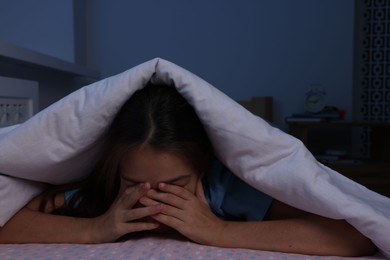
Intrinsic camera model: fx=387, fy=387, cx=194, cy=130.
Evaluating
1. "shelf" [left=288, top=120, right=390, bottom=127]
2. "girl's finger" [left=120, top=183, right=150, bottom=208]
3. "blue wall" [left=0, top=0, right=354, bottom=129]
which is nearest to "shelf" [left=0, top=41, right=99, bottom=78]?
"blue wall" [left=0, top=0, right=354, bottom=129]

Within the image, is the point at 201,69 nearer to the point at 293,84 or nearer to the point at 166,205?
the point at 293,84

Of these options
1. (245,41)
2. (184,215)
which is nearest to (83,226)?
(184,215)

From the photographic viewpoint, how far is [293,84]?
7.45 feet

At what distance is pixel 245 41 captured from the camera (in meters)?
2.27

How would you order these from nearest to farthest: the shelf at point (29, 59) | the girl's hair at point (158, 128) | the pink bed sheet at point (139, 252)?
the pink bed sheet at point (139, 252) < the girl's hair at point (158, 128) < the shelf at point (29, 59)

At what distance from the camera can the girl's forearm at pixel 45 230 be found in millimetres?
580

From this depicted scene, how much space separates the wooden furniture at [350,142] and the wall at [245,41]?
0.57 ft

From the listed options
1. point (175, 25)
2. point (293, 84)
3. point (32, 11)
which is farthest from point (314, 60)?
point (32, 11)

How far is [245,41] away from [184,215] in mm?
1846

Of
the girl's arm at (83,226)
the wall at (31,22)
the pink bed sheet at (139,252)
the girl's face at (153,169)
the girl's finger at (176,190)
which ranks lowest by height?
the pink bed sheet at (139,252)

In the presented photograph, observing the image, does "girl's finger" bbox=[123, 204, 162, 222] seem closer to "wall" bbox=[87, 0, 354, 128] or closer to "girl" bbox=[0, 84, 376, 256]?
"girl" bbox=[0, 84, 376, 256]

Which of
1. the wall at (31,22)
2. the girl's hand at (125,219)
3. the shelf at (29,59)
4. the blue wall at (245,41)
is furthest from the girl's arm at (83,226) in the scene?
the blue wall at (245,41)

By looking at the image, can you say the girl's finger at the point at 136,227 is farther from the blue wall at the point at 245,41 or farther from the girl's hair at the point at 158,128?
the blue wall at the point at 245,41

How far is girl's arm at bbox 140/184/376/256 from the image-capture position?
531 millimetres
